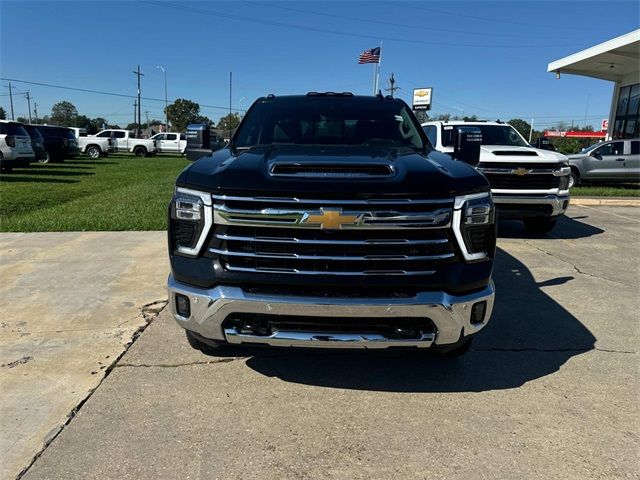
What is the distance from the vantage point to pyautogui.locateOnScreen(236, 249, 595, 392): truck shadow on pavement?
3332mm

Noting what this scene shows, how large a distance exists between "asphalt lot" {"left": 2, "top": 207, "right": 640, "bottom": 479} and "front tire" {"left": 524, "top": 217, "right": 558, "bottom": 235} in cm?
438

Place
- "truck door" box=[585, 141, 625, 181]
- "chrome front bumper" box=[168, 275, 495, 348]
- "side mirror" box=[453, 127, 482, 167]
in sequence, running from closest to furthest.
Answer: "chrome front bumper" box=[168, 275, 495, 348]
"side mirror" box=[453, 127, 482, 167]
"truck door" box=[585, 141, 625, 181]

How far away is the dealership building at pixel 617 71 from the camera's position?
66.8 feet

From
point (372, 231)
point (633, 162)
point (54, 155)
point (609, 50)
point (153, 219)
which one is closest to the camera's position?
point (372, 231)

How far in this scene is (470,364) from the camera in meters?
3.61

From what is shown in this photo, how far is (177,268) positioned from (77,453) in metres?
1.08

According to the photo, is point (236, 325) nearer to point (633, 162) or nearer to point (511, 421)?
point (511, 421)

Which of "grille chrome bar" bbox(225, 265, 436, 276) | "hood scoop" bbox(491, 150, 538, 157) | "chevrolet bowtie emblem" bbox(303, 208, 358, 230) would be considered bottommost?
"grille chrome bar" bbox(225, 265, 436, 276)

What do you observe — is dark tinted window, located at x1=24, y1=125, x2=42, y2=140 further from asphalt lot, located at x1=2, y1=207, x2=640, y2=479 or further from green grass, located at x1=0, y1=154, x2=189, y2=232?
asphalt lot, located at x1=2, y1=207, x2=640, y2=479

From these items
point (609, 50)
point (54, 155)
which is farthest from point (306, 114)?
point (54, 155)

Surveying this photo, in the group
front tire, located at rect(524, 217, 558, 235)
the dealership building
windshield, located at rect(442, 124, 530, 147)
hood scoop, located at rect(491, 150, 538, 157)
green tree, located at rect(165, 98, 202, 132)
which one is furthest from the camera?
green tree, located at rect(165, 98, 202, 132)

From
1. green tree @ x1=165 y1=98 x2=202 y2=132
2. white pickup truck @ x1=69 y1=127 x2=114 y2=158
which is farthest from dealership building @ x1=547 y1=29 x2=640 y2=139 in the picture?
green tree @ x1=165 y1=98 x2=202 y2=132

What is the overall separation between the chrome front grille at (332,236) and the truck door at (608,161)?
1630cm

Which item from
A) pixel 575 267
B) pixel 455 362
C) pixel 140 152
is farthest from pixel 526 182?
pixel 140 152
